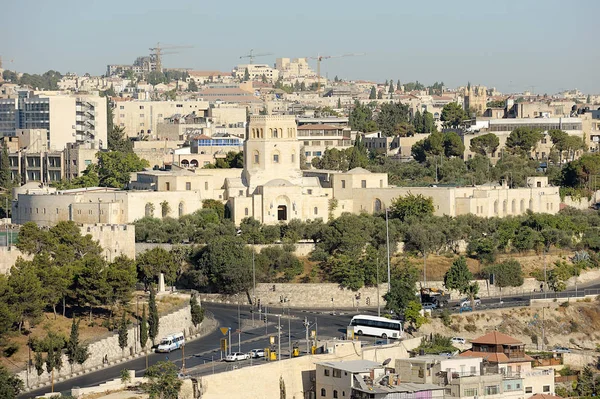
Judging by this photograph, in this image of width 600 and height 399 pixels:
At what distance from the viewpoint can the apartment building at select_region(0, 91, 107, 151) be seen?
4129 inches

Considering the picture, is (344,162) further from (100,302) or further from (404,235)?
(100,302)

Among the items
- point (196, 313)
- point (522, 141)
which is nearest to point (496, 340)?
point (196, 313)

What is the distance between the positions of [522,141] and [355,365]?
2230 inches

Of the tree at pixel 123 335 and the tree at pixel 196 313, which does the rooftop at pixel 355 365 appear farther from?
the tree at pixel 196 313

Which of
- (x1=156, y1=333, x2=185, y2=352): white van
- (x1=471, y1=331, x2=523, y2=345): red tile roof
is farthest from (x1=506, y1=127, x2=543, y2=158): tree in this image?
(x1=471, y1=331, x2=523, y2=345): red tile roof

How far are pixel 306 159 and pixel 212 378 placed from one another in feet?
177

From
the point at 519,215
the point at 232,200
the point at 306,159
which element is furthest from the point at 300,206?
the point at 306,159

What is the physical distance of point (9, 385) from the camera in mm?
45375

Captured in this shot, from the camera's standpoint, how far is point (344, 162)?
93688mm

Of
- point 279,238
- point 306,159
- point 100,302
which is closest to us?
point 100,302

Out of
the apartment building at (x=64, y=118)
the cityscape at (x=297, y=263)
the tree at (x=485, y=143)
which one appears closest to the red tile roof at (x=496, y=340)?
the cityscape at (x=297, y=263)

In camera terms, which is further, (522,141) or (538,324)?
(522,141)

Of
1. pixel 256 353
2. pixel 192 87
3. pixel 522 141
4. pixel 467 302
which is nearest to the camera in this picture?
pixel 256 353

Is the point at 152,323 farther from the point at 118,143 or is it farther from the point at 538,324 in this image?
the point at 118,143
